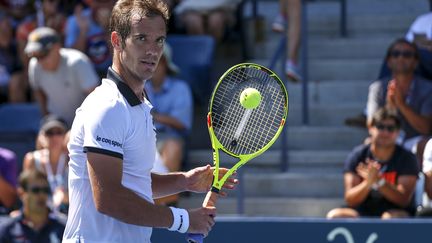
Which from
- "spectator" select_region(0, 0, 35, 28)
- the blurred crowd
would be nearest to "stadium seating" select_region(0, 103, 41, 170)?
the blurred crowd

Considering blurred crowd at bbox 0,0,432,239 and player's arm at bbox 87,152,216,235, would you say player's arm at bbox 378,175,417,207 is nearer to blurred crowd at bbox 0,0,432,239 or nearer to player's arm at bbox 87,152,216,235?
blurred crowd at bbox 0,0,432,239

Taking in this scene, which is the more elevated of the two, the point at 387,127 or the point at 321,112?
the point at 387,127

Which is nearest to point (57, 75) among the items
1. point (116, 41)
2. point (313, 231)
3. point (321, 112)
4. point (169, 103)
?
point (169, 103)

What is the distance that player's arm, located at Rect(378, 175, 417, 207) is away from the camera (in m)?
7.39

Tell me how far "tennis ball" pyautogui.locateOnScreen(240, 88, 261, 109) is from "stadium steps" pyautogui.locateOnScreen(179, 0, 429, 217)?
375 centimetres

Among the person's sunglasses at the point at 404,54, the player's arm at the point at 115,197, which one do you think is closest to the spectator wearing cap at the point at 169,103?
the person's sunglasses at the point at 404,54

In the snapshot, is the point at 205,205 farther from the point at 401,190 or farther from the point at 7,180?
the point at 7,180

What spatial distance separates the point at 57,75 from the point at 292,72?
203 centimetres

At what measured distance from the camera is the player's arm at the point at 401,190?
7.39 metres

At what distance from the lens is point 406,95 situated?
27.0 ft

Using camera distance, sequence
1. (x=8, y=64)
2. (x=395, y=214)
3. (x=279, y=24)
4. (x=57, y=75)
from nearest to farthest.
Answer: (x=395, y=214), (x=57, y=75), (x=279, y=24), (x=8, y=64)

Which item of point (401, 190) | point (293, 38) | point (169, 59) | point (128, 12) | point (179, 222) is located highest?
point (128, 12)

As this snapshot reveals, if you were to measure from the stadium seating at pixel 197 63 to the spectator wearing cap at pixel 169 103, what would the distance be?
0.38 metres

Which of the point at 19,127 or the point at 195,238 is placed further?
the point at 19,127
